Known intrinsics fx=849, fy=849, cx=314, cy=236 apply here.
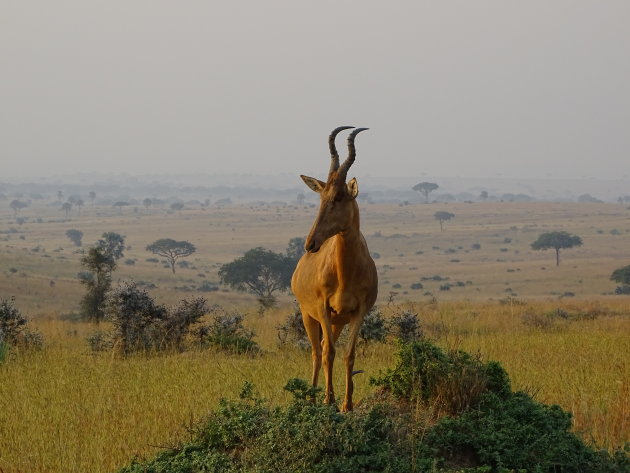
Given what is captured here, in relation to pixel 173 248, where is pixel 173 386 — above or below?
above

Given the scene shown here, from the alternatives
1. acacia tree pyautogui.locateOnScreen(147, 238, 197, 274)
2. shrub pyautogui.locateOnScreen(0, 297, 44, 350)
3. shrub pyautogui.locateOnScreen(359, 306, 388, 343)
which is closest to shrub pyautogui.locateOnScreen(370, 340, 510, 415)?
shrub pyautogui.locateOnScreen(359, 306, 388, 343)

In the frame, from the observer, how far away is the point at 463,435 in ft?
24.4

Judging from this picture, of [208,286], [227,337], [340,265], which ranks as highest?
[340,265]

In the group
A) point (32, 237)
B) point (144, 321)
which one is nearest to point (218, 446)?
point (144, 321)

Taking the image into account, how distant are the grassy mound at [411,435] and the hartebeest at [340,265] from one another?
579mm

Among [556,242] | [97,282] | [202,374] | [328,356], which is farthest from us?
[556,242]

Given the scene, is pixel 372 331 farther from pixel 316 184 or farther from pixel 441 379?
pixel 316 184

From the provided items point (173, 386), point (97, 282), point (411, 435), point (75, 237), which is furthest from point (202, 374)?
point (75, 237)

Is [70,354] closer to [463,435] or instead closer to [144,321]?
[144,321]

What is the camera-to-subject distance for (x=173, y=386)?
11914mm

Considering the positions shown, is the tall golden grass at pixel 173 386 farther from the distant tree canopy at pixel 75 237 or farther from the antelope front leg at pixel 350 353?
the distant tree canopy at pixel 75 237

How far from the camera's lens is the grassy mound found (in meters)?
6.92

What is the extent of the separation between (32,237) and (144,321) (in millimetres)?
124619

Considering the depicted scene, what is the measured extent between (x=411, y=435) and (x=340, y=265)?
184 centimetres
